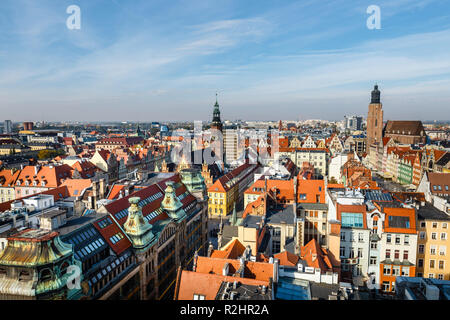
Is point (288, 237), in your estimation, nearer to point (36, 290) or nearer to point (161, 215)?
point (161, 215)

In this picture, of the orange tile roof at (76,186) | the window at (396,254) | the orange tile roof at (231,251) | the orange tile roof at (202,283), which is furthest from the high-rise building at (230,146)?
the orange tile roof at (202,283)

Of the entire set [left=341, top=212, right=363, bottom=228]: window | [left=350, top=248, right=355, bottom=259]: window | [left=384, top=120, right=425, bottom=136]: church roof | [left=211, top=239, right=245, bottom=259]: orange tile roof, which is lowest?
[left=350, top=248, right=355, bottom=259]: window

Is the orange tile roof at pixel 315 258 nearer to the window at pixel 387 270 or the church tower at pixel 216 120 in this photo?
the window at pixel 387 270

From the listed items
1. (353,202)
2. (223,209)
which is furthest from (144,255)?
(223,209)

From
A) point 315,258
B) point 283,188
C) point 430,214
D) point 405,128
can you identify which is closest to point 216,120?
point 283,188

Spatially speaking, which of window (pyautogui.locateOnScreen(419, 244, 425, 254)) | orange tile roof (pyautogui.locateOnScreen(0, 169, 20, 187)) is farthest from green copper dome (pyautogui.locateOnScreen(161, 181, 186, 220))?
orange tile roof (pyautogui.locateOnScreen(0, 169, 20, 187))

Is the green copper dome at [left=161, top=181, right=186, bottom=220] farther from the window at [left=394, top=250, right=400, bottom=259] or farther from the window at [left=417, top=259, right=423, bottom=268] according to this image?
the window at [left=417, top=259, right=423, bottom=268]

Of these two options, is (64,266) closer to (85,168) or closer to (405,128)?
(85,168)
